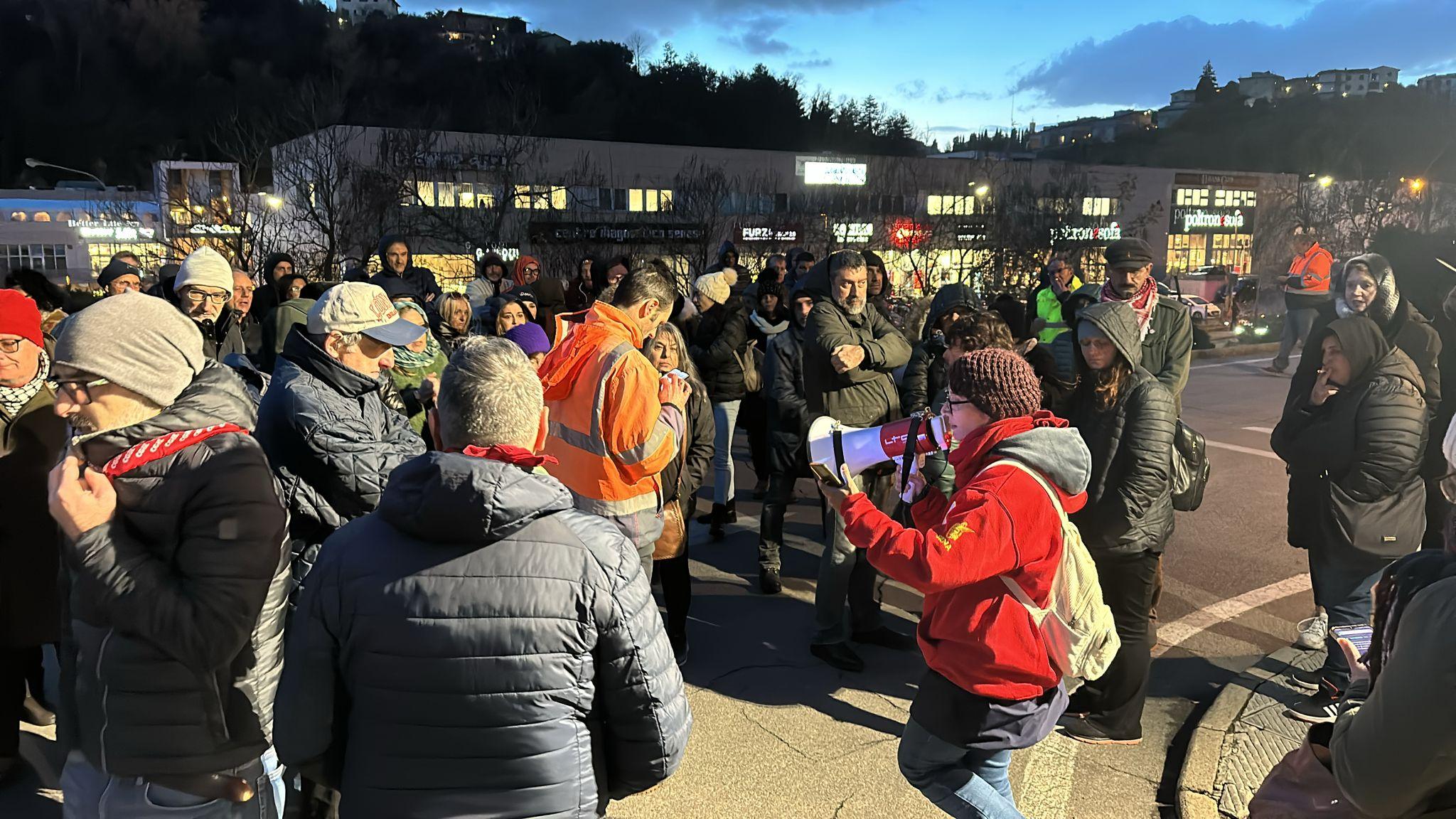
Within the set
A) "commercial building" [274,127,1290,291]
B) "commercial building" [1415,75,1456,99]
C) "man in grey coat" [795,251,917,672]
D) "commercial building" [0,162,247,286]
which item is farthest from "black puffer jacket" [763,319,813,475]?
"commercial building" [1415,75,1456,99]

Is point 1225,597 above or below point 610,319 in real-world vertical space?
below

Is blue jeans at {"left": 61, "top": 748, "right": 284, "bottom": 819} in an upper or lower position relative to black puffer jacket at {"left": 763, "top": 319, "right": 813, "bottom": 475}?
lower

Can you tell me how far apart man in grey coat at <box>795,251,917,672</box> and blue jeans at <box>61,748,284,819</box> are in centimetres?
281

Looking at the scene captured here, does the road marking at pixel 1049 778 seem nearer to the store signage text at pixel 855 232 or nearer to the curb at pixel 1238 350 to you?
the curb at pixel 1238 350

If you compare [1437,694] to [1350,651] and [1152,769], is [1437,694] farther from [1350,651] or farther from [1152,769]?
[1152,769]

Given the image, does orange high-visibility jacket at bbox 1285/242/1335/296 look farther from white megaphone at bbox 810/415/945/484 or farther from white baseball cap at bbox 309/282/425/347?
white baseball cap at bbox 309/282/425/347

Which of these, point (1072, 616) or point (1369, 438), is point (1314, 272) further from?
point (1072, 616)

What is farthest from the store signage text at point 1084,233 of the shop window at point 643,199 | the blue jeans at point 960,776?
the blue jeans at point 960,776

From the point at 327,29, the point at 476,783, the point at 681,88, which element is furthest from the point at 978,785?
the point at 327,29

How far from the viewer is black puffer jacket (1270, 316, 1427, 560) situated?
3.97 meters

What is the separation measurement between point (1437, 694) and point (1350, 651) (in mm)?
469

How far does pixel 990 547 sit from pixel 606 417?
1673 millimetres

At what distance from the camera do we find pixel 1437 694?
4.64ft

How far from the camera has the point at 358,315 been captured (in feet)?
9.94
